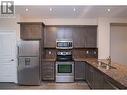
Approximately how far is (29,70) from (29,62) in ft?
0.88

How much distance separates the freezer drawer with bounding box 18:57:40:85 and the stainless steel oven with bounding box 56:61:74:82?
3.08 feet

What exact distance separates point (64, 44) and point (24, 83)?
2183 mm

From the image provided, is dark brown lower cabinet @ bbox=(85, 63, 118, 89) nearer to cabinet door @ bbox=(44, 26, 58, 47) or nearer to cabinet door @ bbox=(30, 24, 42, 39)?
cabinet door @ bbox=(30, 24, 42, 39)

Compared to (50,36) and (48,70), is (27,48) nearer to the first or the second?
(48,70)

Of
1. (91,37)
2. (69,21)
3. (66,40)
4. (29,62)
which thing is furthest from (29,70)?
(91,37)

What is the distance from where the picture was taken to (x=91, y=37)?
8.27 meters

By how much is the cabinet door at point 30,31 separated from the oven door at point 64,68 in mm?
1290

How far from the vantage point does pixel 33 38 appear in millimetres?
7453

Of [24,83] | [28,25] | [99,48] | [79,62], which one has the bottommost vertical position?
[24,83]

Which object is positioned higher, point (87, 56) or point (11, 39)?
point (11, 39)

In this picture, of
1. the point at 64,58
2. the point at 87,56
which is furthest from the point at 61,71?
the point at 87,56

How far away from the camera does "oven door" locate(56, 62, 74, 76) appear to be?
7762mm
